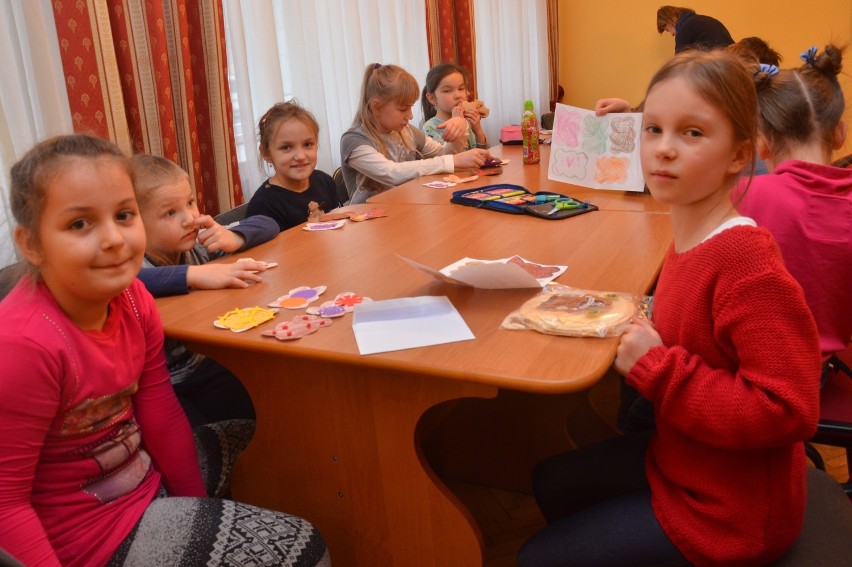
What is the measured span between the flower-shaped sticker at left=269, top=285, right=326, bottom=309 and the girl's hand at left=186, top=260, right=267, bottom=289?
5.2 inches

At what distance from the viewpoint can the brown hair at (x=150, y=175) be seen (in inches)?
62.4

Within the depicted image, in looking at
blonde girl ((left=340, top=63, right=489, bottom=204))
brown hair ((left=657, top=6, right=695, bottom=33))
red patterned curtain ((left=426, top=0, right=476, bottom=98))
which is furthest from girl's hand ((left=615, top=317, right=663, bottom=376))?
brown hair ((left=657, top=6, right=695, bottom=33))

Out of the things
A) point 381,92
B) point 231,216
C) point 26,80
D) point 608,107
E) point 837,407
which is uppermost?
point 26,80

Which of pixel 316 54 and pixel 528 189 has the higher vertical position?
pixel 316 54

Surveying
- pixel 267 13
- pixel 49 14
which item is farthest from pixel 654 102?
pixel 267 13

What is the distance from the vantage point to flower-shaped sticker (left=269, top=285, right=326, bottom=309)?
1341 millimetres

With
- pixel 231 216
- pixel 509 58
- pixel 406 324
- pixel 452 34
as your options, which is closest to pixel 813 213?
pixel 406 324

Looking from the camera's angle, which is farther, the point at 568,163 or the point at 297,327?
the point at 568,163

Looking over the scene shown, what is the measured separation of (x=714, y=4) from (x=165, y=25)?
15.0 ft

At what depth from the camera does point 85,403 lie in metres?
1.08

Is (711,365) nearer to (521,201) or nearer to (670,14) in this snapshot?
(521,201)

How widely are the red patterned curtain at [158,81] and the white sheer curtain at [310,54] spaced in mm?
156

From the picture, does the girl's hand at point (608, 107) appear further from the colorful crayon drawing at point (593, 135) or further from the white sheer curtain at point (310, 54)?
the white sheer curtain at point (310, 54)

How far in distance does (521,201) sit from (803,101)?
2.58 feet
